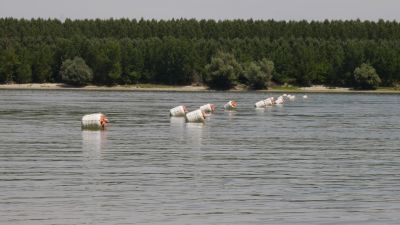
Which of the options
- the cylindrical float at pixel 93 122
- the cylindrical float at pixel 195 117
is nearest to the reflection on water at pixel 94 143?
the cylindrical float at pixel 93 122

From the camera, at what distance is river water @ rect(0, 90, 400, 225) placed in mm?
32094

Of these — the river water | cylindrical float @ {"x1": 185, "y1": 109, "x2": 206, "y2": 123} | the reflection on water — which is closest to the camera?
the river water

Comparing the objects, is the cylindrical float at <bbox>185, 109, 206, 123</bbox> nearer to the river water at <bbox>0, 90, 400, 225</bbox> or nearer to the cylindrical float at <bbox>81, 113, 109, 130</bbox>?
the river water at <bbox>0, 90, 400, 225</bbox>

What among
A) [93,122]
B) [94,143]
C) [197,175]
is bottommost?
[94,143]

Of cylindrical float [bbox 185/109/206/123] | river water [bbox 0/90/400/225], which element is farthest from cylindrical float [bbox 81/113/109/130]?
cylindrical float [bbox 185/109/206/123]

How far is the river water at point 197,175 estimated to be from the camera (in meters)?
32.1

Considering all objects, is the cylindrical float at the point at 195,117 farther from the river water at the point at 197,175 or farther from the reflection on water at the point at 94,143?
the reflection on water at the point at 94,143

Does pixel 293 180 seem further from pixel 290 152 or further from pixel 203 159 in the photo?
pixel 290 152

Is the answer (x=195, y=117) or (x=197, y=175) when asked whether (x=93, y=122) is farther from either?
(x=197, y=175)

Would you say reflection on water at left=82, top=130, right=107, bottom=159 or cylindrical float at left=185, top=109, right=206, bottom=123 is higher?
reflection on water at left=82, top=130, right=107, bottom=159

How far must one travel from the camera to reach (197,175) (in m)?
42.5

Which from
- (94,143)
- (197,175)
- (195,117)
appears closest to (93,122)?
(94,143)

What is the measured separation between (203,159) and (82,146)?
30.1 ft

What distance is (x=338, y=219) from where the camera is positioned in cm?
3147
